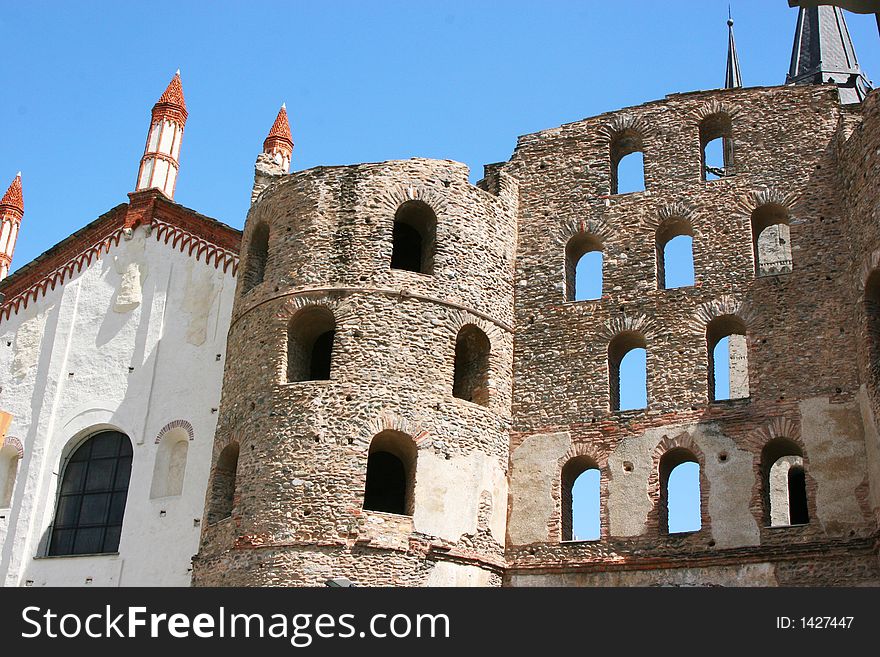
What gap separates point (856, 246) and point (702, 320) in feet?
8.83

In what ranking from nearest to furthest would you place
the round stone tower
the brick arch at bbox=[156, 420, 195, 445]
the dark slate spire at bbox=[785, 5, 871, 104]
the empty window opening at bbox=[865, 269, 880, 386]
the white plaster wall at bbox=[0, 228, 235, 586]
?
the round stone tower < the empty window opening at bbox=[865, 269, 880, 386] < the white plaster wall at bbox=[0, 228, 235, 586] < the brick arch at bbox=[156, 420, 195, 445] < the dark slate spire at bbox=[785, 5, 871, 104]

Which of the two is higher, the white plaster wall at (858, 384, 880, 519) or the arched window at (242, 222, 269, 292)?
the arched window at (242, 222, 269, 292)

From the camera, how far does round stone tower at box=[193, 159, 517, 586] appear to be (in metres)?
19.5

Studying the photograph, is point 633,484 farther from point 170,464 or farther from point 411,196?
point 170,464

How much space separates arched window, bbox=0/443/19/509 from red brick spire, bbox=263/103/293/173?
8134 millimetres

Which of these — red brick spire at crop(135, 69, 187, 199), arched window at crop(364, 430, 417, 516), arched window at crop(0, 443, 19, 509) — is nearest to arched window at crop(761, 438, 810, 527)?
arched window at crop(364, 430, 417, 516)

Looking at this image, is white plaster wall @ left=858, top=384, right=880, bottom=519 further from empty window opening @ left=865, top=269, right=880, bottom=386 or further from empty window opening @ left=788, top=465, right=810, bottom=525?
empty window opening @ left=788, top=465, right=810, bottom=525

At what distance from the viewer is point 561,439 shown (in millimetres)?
21375

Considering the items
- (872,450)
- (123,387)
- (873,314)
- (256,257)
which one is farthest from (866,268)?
(123,387)

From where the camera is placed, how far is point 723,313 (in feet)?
70.2
